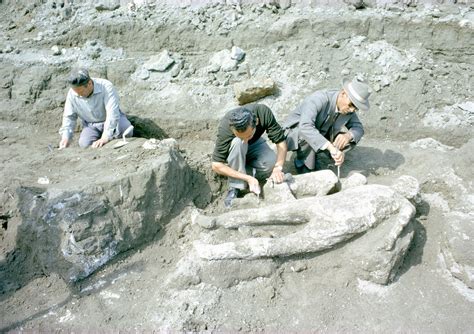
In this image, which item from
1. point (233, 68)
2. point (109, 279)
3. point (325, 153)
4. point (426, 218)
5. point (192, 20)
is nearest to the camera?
point (109, 279)

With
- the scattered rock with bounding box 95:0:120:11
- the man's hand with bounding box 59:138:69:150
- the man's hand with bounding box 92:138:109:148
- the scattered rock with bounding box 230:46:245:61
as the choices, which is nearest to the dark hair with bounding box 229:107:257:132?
the man's hand with bounding box 92:138:109:148

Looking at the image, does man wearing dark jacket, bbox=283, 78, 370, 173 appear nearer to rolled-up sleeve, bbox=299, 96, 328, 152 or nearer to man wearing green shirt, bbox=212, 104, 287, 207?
rolled-up sleeve, bbox=299, 96, 328, 152

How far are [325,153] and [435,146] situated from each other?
1.36 meters

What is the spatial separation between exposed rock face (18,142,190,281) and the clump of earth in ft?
0.04

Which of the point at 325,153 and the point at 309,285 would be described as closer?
the point at 309,285

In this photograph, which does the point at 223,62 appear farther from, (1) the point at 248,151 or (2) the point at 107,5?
(2) the point at 107,5

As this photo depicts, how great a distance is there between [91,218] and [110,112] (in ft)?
5.10

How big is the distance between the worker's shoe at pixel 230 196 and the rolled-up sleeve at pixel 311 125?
34.9 inches

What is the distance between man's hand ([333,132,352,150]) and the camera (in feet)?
13.7

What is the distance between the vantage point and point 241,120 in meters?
3.43

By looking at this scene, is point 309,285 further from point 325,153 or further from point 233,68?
point 233,68

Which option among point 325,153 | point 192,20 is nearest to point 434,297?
point 325,153

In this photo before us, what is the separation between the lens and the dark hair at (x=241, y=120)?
11.3ft

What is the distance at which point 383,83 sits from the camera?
5.45m
